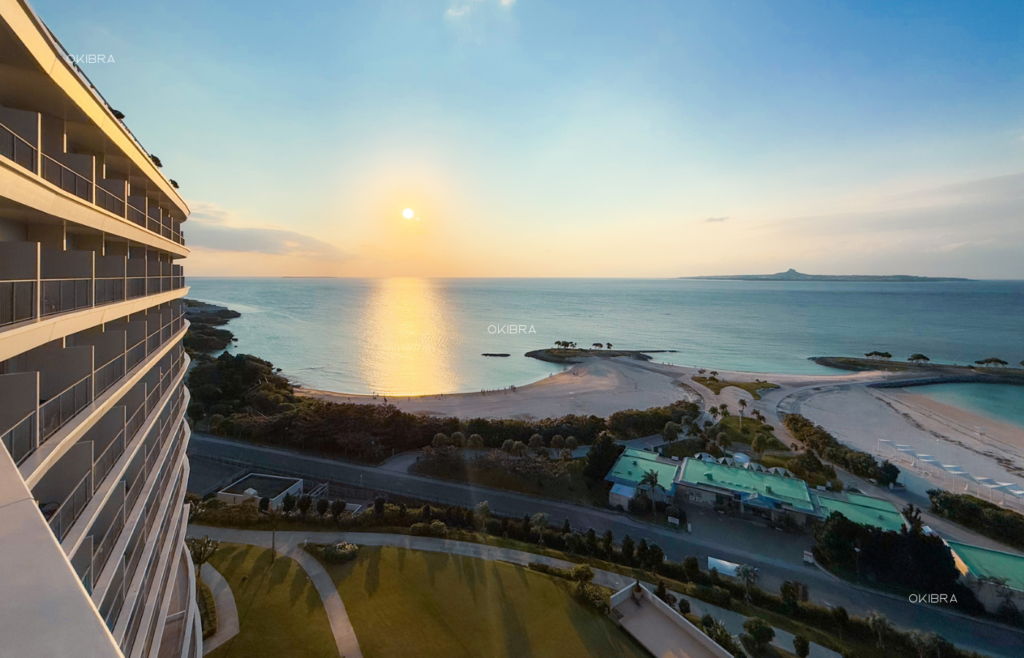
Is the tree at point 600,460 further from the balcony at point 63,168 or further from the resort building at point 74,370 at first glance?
the balcony at point 63,168

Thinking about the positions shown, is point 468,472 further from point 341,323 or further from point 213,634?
point 341,323

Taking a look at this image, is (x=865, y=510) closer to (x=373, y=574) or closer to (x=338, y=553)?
(x=373, y=574)

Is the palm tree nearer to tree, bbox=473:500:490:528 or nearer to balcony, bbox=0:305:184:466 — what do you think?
tree, bbox=473:500:490:528

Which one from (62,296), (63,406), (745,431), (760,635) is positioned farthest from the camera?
(745,431)

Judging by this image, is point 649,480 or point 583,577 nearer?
point 583,577

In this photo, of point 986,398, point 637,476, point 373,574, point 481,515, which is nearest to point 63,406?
point 373,574

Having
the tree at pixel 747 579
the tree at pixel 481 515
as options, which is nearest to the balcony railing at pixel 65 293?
the tree at pixel 481 515
